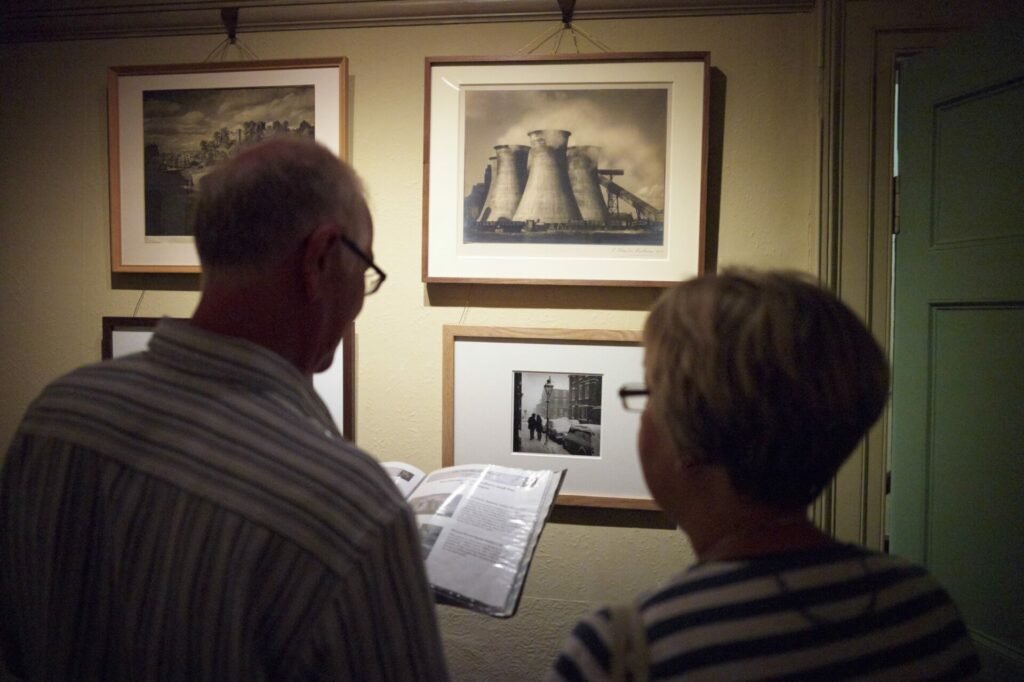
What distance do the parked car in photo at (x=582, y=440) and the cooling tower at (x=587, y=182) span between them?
0.47 meters

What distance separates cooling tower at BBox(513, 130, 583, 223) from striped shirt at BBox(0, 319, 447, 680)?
87cm

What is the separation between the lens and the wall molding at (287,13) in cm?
133

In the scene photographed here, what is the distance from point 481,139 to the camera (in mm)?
1363

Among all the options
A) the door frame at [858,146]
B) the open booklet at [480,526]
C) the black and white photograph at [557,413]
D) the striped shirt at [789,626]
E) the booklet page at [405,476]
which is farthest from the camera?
the black and white photograph at [557,413]

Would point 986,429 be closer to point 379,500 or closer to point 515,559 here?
point 515,559

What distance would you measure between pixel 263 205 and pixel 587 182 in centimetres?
88

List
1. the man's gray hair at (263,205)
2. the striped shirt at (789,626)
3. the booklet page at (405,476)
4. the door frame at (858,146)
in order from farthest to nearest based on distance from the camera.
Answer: the door frame at (858,146) → the booklet page at (405,476) → the man's gray hair at (263,205) → the striped shirt at (789,626)

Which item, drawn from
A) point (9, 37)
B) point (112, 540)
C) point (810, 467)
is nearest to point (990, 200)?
point (810, 467)

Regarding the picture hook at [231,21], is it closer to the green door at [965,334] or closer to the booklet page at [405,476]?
the booklet page at [405,476]

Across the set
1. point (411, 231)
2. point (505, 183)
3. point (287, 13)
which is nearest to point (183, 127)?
point (287, 13)

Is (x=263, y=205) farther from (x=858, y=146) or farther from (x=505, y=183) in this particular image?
(x=858, y=146)

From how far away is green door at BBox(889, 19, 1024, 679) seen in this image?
1.08m

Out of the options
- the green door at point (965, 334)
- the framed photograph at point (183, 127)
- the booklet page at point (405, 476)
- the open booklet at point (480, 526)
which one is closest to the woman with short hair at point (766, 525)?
the open booklet at point (480, 526)

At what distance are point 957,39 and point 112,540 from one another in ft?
5.11
